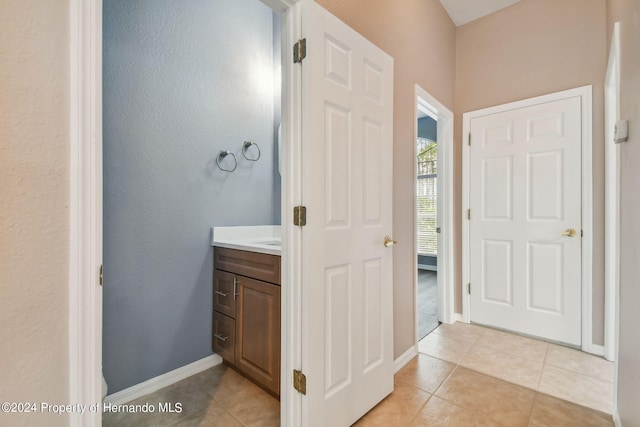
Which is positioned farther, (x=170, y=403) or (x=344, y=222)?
(x=170, y=403)

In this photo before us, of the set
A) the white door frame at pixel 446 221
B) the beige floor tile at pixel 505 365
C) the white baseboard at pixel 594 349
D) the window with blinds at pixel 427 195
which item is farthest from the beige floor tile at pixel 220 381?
the window with blinds at pixel 427 195

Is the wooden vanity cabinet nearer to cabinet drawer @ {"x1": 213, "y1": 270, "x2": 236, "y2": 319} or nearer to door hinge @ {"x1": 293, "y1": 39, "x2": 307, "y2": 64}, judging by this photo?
cabinet drawer @ {"x1": 213, "y1": 270, "x2": 236, "y2": 319}

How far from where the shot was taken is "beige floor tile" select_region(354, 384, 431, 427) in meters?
1.55

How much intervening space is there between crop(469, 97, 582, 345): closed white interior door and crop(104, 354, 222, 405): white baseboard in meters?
2.55

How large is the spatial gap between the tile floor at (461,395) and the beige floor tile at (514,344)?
18 mm

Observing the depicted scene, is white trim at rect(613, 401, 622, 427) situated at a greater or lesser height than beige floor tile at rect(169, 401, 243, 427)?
greater

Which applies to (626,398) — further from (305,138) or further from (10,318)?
(10,318)

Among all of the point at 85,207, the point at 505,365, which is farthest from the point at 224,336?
the point at 505,365

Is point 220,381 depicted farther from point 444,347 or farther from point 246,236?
point 444,347

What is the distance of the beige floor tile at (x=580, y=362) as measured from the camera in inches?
79.7

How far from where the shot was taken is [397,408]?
1.66 meters

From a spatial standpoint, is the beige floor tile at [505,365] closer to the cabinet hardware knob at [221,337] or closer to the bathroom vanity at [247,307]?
the bathroom vanity at [247,307]

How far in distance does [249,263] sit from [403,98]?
5.44ft

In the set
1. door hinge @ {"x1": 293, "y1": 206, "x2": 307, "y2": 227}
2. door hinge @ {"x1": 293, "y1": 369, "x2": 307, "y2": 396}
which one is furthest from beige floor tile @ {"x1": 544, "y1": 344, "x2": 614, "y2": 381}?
door hinge @ {"x1": 293, "y1": 206, "x2": 307, "y2": 227}
